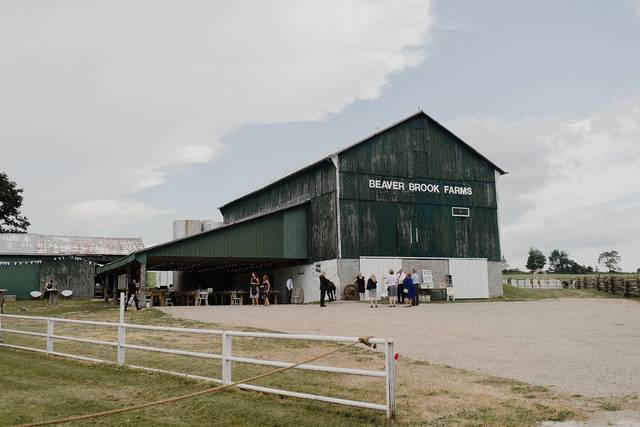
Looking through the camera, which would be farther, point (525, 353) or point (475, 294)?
point (475, 294)

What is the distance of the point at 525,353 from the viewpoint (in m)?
11.8

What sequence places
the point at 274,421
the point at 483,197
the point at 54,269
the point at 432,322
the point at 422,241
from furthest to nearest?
the point at 54,269 → the point at 483,197 → the point at 422,241 → the point at 432,322 → the point at 274,421

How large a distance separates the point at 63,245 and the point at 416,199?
29.9 meters

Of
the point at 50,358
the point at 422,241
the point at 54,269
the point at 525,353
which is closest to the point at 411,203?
the point at 422,241

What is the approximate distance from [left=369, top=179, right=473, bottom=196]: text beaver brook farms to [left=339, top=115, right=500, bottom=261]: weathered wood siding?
0.16 meters

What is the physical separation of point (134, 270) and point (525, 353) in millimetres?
28982

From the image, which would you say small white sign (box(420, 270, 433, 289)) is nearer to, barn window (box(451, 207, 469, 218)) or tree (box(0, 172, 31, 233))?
barn window (box(451, 207, 469, 218))

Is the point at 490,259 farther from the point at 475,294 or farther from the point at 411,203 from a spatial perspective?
the point at 411,203

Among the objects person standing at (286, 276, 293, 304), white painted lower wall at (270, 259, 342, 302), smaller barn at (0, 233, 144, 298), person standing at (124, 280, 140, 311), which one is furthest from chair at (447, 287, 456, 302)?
smaller barn at (0, 233, 144, 298)

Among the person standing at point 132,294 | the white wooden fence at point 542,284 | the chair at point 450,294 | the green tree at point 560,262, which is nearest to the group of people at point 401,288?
the chair at point 450,294

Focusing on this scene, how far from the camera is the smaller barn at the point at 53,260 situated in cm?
4241

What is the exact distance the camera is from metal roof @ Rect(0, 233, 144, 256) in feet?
149

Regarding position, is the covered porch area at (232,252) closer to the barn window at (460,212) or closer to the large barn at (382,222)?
the large barn at (382,222)

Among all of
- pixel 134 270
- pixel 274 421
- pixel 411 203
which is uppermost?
pixel 411 203
